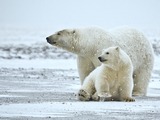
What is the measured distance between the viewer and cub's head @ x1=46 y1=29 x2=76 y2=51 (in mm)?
11867

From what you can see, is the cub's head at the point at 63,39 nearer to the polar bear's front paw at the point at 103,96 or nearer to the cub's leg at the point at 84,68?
the cub's leg at the point at 84,68

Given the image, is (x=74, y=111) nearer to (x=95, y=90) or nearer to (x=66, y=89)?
(x=95, y=90)

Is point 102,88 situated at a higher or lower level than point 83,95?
higher

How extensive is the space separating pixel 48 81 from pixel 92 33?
2.14m

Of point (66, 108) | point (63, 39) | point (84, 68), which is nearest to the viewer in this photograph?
point (66, 108)

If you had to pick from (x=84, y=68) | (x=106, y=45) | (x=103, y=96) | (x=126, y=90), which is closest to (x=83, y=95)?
(x=103, y=96)

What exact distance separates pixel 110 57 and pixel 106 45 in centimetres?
201

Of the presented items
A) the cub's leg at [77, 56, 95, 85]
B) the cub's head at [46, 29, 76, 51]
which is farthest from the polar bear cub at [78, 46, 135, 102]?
the cub's head at [46, 29, 76, 51]

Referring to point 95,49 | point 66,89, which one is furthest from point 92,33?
point 66,89

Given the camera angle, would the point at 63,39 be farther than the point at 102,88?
Yes

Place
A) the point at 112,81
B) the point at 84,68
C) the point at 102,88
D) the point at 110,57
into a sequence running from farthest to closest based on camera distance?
the point at 84,68
the point at 110,57
the point at 112,81
the point at 102,88

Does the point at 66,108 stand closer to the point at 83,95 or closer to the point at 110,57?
the point at 83,95

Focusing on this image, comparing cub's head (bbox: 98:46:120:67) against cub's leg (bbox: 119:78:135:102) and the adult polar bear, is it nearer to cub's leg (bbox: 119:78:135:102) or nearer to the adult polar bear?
cub's leg (bbox: 119:78:135:102)

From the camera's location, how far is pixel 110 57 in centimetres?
935
